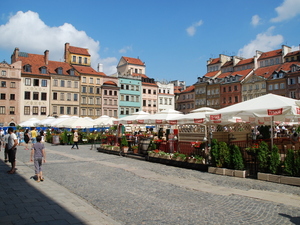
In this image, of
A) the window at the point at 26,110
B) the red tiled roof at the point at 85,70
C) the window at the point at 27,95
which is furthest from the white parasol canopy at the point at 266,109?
the red tiled roof at the point at 85,70

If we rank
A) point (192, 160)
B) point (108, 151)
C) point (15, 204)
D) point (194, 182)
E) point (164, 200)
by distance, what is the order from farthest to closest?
point (108, 151) < point (192, 160) < point (194, 182) < point (164, 200) < point (15, 204)

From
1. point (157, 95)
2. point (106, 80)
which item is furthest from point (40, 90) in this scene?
point (157, 95)

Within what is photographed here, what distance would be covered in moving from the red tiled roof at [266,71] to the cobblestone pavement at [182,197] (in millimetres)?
56917

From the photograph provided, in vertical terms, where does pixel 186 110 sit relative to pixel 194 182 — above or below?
above

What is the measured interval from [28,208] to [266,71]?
6562 centimetres

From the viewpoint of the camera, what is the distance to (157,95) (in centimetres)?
7756

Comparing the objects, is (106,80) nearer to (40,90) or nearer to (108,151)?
(40,90)

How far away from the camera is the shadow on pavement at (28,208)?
588 cm

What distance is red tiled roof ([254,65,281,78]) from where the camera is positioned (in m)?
62.9

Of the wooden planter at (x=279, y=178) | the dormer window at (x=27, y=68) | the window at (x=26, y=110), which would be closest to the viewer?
the wooden planter at (x=279, y=178)

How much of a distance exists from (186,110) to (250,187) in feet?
241

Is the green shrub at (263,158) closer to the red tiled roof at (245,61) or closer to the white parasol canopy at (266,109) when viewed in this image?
the white parasol canopy at (266,109)

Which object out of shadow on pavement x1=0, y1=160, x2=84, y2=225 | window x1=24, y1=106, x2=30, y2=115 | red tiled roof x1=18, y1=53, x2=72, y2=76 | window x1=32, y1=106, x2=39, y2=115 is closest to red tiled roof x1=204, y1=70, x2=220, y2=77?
red tiled roof x1=18, y1=53, x2=72, y2=76

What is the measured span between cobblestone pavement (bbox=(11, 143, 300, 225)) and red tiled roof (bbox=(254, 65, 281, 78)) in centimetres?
5692
